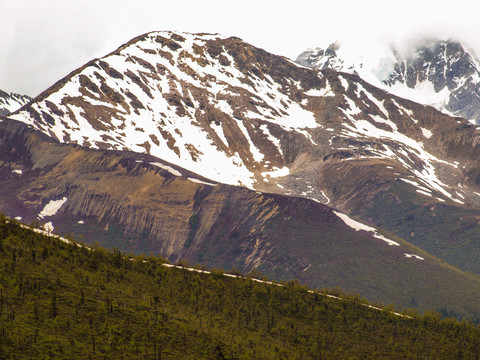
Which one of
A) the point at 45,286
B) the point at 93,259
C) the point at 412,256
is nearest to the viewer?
the point at 45,286

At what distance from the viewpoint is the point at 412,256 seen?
199375mm

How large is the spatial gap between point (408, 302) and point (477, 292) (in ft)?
69.9

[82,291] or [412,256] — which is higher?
[412,256]

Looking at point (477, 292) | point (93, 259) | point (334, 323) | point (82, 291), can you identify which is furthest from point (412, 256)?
point (82, 291)

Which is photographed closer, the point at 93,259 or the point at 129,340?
the point at 129,340

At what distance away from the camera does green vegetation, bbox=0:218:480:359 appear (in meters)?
59.8

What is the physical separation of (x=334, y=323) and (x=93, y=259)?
1407 inches

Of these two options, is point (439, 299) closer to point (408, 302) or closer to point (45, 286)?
point (408, 302)

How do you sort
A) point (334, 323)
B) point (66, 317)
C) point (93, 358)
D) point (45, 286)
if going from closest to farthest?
1. point (93, 358)
2. point (66, 317)
3. point (45, 286)
4. point (334, 323)

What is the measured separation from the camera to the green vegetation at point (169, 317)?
59.8 metres

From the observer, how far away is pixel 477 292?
17775cm

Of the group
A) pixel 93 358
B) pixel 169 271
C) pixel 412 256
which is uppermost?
pixel 412 256

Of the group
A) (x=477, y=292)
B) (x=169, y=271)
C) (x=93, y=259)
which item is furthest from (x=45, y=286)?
(x=477, y=292)

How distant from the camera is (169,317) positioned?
7444cm
